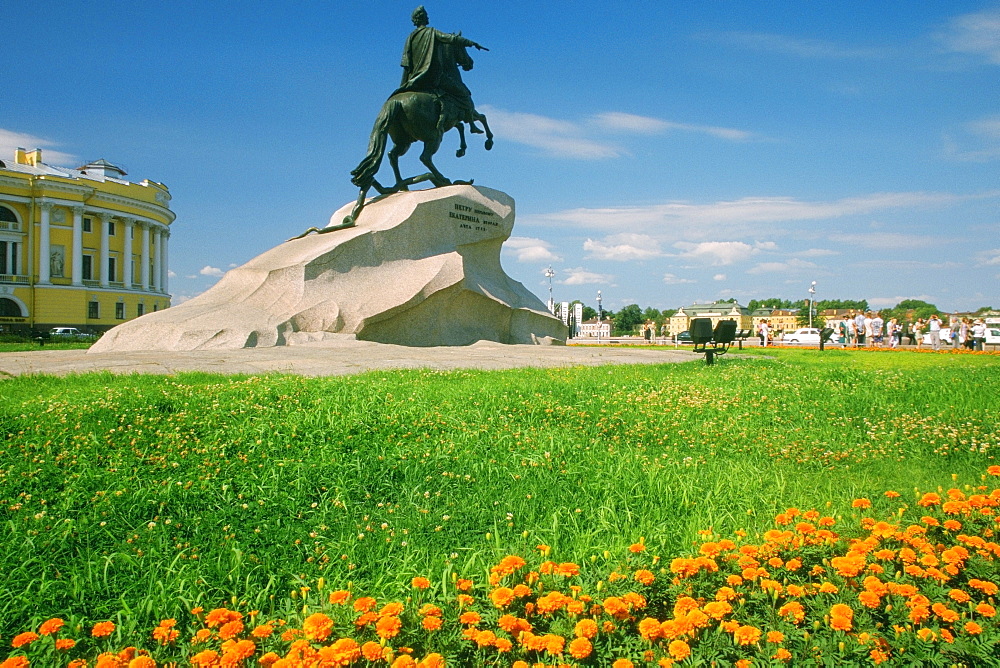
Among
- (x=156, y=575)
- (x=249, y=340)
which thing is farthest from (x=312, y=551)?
(x=249, y=340)

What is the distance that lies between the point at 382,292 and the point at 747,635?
12.1 m

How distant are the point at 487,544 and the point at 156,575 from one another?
134cm

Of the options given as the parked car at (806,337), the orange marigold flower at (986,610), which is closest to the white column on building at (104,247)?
the parked car at (806,337)

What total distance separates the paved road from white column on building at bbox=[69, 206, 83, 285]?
4559 cm

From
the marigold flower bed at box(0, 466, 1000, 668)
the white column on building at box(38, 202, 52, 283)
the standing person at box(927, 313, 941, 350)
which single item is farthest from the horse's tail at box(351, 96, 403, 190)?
the white column on building at box(38, 202, 52, 283)

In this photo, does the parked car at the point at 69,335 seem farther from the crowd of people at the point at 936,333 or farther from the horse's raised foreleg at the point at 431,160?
the crowd of people at the point at 936,333

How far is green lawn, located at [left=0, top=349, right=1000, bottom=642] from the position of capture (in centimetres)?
282

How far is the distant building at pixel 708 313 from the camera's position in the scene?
108 meters

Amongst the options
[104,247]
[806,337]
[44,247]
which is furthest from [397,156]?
[104,247]

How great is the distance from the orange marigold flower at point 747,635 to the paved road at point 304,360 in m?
6.28

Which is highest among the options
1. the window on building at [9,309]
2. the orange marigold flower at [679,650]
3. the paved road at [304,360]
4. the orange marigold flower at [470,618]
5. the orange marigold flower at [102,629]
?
the window on building at [9,309]

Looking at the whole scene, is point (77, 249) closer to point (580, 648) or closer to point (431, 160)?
point (431, 160)

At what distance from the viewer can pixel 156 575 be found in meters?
2.72

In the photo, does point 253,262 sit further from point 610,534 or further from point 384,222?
point 610,534
